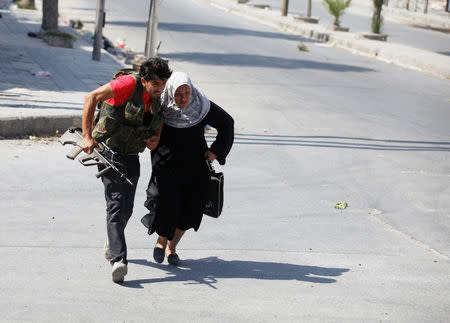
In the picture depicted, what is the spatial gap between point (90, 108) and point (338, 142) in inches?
258

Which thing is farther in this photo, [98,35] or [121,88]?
[98,35]

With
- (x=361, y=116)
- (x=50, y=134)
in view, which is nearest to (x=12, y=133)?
(x=50, y=134)

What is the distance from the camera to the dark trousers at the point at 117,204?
18.0 feet

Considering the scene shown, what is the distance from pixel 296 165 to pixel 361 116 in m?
4.26

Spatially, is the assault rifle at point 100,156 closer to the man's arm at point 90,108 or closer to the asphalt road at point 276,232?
the man's arm at point 90,108

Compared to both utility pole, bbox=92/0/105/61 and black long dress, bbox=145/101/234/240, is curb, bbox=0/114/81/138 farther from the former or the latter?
utility pole, bbox=92/0/105/61

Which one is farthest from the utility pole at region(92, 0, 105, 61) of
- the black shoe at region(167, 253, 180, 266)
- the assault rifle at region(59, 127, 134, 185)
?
the assault rifle at region(59, 127, 134, 185)

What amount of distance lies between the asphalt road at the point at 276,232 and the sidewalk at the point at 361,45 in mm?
8085

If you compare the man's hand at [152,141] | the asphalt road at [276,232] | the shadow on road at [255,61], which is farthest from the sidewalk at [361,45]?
the man's hand at [152,141]

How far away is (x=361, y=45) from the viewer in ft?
85.5

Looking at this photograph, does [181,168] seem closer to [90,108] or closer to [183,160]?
[183,160]

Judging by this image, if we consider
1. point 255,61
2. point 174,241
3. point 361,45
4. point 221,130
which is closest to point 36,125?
point 174,241

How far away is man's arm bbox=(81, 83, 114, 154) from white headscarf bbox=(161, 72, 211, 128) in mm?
398

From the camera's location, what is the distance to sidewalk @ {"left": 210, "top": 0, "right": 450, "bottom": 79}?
22.2 metres
